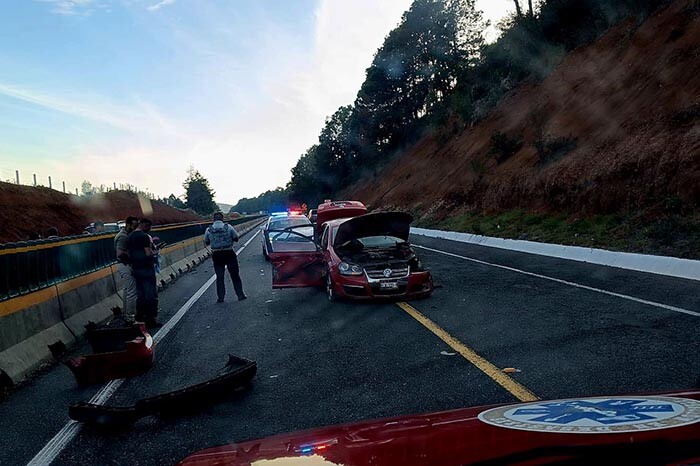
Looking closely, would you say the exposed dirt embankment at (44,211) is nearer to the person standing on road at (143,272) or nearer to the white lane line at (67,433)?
the person standing on road at (143,272)

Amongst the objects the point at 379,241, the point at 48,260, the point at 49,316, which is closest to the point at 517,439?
the point at 49,316

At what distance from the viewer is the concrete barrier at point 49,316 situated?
21.1ft

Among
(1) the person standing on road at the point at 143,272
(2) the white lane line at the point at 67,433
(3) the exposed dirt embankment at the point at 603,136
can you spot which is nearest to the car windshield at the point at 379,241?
(1) the person standing on road at the point at 143,272

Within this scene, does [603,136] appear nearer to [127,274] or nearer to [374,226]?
[374,226]

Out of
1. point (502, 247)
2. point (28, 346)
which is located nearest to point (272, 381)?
point (28, 346)

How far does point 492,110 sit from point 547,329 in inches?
1544

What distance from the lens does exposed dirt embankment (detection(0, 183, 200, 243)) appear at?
41.5 metres

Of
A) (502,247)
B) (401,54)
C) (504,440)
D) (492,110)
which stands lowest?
(502,247)

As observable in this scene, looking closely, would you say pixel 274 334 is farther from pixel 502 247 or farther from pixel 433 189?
pixel 433 189

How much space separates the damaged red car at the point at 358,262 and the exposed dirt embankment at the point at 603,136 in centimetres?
991

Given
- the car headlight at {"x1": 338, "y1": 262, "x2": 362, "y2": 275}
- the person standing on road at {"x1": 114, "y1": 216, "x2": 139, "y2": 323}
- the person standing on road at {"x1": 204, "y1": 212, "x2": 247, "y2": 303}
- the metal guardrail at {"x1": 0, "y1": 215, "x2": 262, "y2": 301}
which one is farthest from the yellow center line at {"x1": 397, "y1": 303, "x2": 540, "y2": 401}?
the metal guardrail at {"x1": 0, "y1": 215, "x2": 262, "y2": 301}

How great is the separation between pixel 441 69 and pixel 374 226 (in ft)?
184

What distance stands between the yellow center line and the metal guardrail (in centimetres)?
553

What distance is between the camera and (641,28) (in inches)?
1110
